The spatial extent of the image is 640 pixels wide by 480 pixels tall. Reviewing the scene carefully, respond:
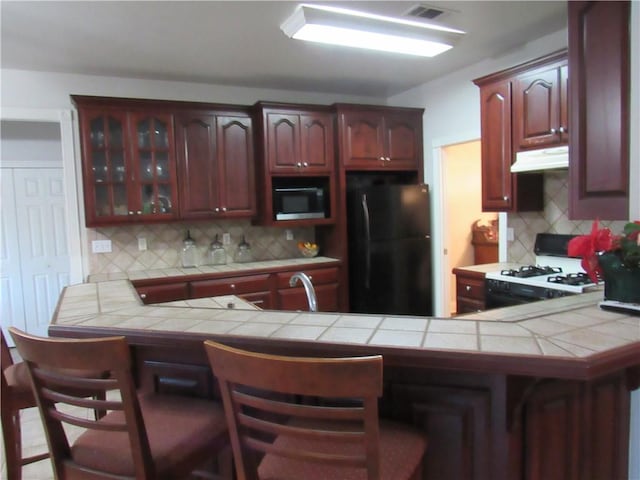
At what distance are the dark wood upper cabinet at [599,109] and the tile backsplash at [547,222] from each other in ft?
3.19

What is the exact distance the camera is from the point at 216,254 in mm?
4059

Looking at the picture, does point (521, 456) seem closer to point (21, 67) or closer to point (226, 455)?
point (226, 455)

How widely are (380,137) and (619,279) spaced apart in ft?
9.78

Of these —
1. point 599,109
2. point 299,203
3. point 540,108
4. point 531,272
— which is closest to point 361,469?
point 599,109

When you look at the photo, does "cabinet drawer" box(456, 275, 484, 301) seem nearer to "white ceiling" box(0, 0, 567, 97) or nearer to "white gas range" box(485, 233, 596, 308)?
"white gas range" box(485, 233, 596, 308)

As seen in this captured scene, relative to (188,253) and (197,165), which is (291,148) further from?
(188,253)

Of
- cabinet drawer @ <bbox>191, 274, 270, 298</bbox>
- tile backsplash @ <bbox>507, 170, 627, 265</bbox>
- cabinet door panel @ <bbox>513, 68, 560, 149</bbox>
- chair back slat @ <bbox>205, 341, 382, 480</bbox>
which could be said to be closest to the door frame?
cabinet drawer @ <bbox>191, 274, 270, 298</bbox>

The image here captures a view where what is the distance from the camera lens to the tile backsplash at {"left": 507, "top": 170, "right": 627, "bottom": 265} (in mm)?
3070

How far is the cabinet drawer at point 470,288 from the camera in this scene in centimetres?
316

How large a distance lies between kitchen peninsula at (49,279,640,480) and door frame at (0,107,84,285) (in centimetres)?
241

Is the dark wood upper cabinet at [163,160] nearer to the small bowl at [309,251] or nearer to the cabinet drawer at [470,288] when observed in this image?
the small bowl at [309,251]

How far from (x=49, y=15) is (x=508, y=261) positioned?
3612mm

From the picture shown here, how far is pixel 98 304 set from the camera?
1847mm

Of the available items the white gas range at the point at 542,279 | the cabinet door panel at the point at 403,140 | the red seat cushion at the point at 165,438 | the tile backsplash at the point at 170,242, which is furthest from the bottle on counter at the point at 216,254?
the red seat cushion at the point at 165,438
